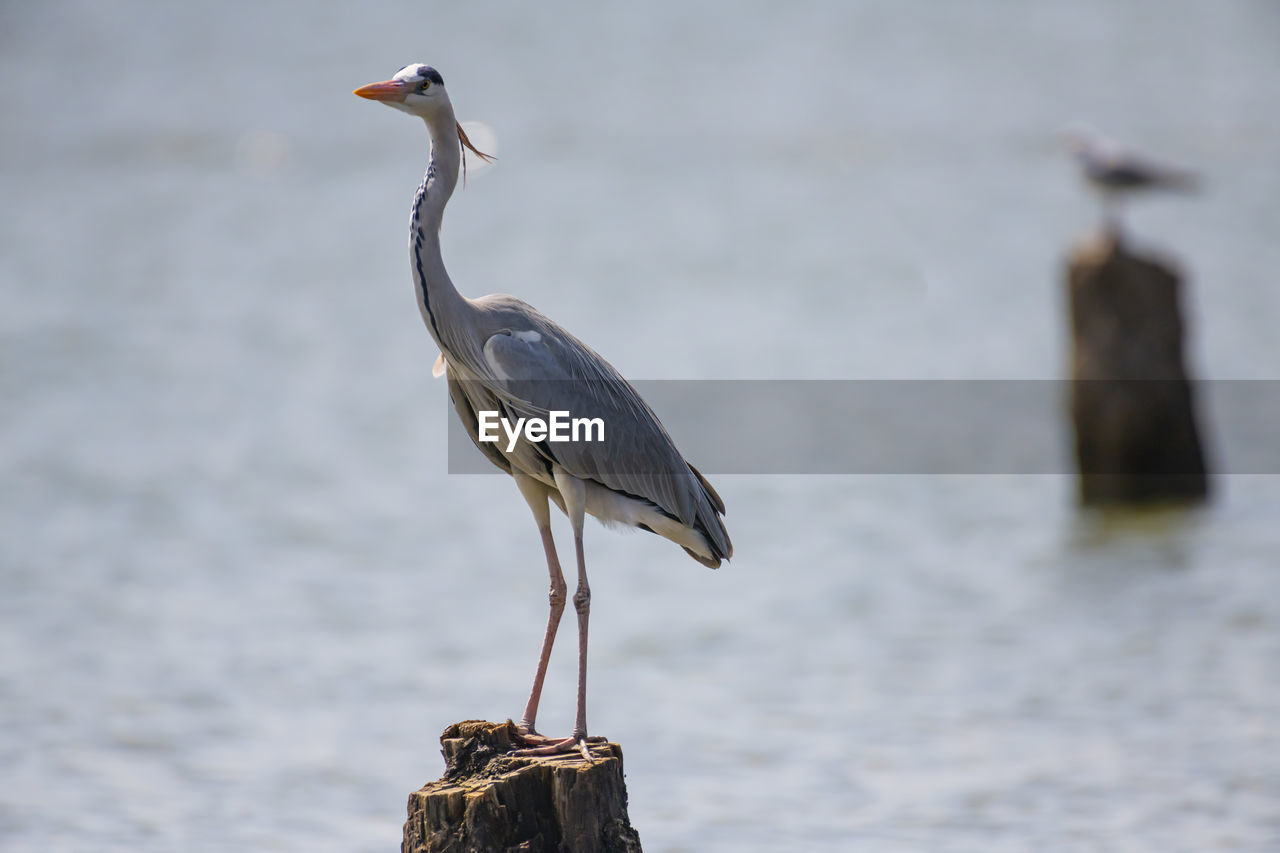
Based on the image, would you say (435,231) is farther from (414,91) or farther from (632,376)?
(632,376)

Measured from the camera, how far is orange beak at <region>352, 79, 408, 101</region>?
4641mm

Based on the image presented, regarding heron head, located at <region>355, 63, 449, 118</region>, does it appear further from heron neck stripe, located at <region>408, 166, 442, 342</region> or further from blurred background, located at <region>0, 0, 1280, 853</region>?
blurred background, located at <region>0, 0, 1280, 853</region>

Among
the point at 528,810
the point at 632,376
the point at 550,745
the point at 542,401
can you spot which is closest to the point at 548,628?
the point at 550,745

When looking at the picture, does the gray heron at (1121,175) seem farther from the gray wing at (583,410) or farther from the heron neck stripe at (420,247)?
the heron neck stripe at (420,247)

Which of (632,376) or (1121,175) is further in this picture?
(632,376)

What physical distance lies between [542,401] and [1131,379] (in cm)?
961

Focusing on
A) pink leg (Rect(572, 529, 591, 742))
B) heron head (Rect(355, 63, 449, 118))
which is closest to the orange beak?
heron head (Rect(355, 63, 449, 118))

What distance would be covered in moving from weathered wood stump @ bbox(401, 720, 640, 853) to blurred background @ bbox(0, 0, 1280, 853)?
358cm

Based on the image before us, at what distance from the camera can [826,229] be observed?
101ft

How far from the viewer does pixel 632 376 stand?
20.7 meters

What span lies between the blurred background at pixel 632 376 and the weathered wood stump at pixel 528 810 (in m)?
3.58

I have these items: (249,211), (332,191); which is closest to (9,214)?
(249,211)

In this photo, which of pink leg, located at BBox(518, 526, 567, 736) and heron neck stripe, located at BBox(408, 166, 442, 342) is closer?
heron neck stripe, located at BBox(408, 166, 442, 342)

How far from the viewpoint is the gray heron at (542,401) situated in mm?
4848
